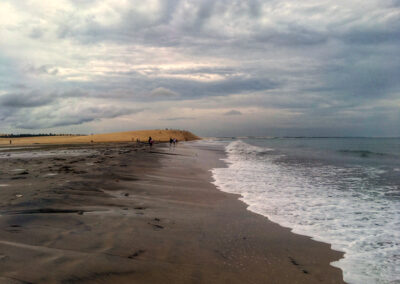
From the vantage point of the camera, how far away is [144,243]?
14.3ft

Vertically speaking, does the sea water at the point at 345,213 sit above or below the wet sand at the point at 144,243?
below

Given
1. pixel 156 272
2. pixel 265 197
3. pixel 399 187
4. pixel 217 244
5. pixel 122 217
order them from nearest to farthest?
pixel 156 272, pixel 217 244, pixel 122 217, pixel 265 197, pixel 399 187

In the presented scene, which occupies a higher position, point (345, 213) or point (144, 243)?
point (144, 243)

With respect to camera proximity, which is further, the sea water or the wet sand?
the sea water

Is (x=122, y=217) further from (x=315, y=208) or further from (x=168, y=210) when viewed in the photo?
(x=315, y=208)

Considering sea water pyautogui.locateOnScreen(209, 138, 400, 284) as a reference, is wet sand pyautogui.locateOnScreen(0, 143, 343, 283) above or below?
above

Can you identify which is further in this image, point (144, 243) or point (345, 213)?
point (345, 213)

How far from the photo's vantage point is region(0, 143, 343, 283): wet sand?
333cm

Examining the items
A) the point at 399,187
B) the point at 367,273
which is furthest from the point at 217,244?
the point at 399,187

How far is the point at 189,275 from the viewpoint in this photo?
343 centimetres

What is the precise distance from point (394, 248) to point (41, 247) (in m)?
5.92

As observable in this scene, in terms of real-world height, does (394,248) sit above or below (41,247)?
below

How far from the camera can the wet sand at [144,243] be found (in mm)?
3332

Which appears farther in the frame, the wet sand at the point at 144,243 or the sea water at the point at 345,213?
the sea water at the point at 345,213
